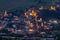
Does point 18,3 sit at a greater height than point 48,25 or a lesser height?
greater

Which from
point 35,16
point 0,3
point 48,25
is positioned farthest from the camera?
point 0,3

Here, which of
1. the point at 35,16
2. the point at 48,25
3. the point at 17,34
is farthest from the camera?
the point at 35,16

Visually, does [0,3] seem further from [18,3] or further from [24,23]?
[24,23]

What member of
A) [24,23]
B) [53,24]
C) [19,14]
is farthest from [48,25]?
[19,14]

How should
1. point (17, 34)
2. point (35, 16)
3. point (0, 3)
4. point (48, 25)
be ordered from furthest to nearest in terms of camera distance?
point (0, 3)
point (35, 16)
point (48, 25)
point (17, 34)

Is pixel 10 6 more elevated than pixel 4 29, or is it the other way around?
pixel 10 6

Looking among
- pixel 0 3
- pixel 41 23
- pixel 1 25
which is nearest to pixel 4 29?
pixel 1 25

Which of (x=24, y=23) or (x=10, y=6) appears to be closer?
(x=24, y=23)

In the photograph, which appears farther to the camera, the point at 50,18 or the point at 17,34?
the point at 50,18

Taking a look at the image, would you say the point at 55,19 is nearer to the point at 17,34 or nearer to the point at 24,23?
the point at 24,23
